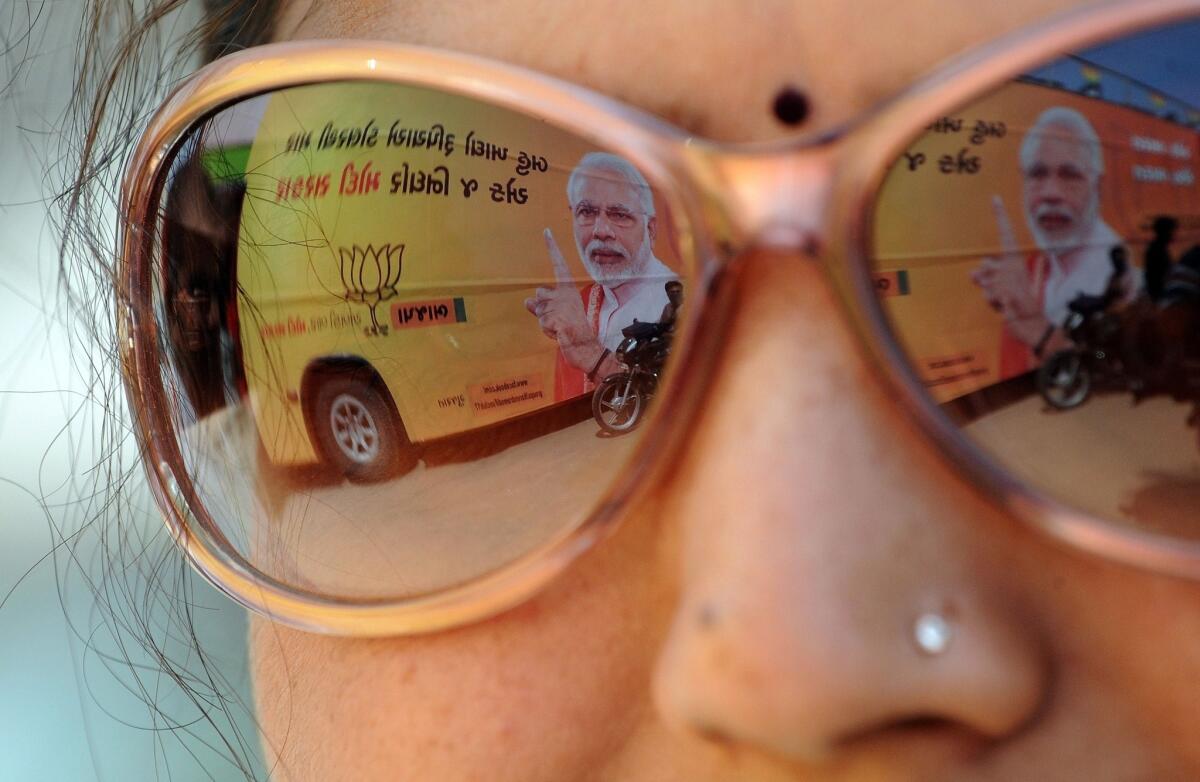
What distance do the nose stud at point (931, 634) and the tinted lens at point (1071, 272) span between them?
0.35 feet

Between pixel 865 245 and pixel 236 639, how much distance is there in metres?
1.15

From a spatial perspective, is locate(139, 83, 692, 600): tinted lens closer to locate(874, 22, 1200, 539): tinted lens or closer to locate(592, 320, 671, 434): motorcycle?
Answer: locate(592, 320, 671, 434): motorcycle

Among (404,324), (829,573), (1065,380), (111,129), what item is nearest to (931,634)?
(829,573)

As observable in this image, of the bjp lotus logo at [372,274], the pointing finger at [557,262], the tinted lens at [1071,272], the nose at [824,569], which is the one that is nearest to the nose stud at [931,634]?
the nose at [824,569]

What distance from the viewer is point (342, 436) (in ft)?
2.69

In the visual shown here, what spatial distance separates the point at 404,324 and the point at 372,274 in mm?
47

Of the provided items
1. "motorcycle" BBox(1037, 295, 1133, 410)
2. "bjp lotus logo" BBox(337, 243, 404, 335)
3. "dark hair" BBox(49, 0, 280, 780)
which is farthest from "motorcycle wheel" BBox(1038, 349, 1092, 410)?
"dark hair" BBox(49, 0, 280, 780)

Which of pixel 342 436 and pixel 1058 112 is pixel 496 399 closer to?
pixel 342 436

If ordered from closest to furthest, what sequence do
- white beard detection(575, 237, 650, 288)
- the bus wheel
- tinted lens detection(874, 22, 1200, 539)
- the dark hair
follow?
tinted lens detection(874, 22, 1200, 539) < white beard detection(575, 237, 650, 288) < the bus wheel < the dark hair

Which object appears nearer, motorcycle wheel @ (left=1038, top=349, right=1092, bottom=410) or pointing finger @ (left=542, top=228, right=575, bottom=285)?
motorcycle wheel @ (left=1038, top=349, right=1092, bottom=410)

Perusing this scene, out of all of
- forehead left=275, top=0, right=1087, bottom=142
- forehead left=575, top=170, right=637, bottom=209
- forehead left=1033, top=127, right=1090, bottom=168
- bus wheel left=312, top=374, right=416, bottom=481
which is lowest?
bus wheel left=312, top=374, right=416, bottom=481

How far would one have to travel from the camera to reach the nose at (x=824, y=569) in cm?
60

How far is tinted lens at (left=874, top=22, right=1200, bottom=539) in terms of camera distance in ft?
1.92

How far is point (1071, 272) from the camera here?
61cm
